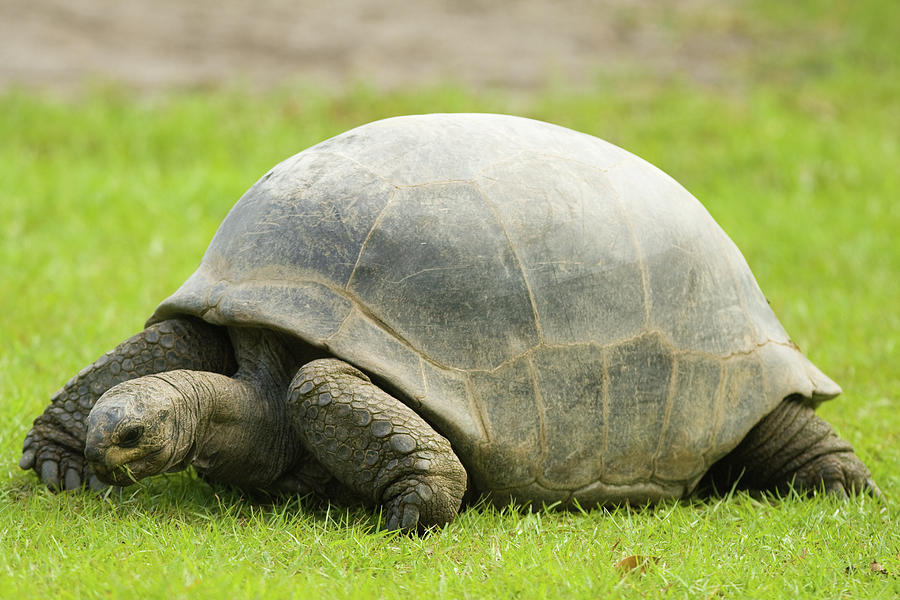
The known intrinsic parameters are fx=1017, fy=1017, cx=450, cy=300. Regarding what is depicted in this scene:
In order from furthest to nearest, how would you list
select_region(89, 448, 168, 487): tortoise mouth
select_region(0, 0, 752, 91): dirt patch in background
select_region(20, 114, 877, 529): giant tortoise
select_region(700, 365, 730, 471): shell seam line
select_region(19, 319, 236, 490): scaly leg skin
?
1. select_region(0, 0, 752, 91): dirt patch in background
2. select_region(700, 365, 730, 471): shell seam line
3. select_region(19, 319, 236, 490): scaly leg skin
4. select_region(20, 114, 877, 529): giant tortoise
5. select_region(89, 448, 168, 487): tortoise mouth

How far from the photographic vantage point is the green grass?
2.71 m

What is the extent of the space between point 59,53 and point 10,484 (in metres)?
9.83

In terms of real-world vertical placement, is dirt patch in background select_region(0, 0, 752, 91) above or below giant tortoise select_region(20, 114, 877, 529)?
above

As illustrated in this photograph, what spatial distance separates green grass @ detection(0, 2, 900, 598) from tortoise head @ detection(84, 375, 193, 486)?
18 cm

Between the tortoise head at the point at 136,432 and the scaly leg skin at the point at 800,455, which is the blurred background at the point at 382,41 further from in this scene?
the tortoise head at the point at 136,432

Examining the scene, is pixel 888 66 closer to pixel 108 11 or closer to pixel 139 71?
pixel 139 71

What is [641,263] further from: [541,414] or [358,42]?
[358,42]

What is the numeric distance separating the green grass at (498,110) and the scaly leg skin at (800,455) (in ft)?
0.42

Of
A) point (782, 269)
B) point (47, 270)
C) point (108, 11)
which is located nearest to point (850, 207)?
point (782, 269)

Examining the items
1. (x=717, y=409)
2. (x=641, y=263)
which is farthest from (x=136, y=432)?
(x=717, y=409)

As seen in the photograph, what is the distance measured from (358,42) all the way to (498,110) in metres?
3.89

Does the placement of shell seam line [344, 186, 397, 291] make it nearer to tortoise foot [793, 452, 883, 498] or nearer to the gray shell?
the gray shell

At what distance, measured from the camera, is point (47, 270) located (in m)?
6.38

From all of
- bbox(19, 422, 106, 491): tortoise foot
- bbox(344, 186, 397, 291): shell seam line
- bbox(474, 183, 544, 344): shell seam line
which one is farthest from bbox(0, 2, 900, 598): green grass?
bbox(344, 186, 397, 291): shell seam line
